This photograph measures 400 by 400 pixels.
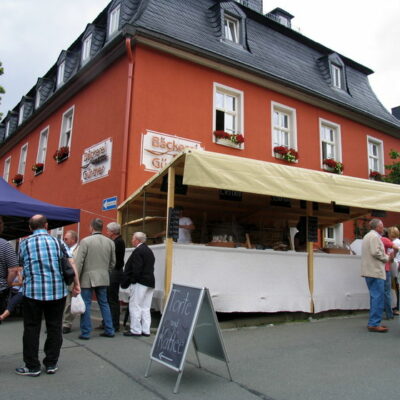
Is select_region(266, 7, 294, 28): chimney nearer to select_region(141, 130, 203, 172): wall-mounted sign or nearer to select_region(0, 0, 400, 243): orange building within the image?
select_region(0, 0, 400, 243): orange building

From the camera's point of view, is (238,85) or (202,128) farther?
(238,85)

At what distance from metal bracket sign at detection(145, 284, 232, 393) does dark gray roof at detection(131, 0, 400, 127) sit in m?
8.03

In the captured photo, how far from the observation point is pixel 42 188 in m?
14.9

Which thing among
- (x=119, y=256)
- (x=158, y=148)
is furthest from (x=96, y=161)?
(x=119, y=256)

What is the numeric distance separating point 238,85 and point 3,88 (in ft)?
22.9

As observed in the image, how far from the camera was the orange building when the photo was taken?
10555 millimetres

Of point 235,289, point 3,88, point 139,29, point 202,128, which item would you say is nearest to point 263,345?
point 235,289

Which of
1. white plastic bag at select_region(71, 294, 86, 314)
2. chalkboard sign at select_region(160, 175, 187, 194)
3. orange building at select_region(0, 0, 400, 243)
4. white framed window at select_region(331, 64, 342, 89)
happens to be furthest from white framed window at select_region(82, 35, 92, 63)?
white plastic bag at select_region(71, 294, 86, 314)

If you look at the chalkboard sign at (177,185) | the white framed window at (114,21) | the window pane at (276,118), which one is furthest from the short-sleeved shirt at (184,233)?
the white framed window at (114,21)

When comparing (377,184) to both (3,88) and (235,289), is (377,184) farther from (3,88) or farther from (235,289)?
(3,88)

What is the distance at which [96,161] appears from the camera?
37.2 feet

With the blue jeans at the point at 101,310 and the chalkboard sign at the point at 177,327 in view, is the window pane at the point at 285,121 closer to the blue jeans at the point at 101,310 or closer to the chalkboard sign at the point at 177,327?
the blue jeans at the point at 101,310

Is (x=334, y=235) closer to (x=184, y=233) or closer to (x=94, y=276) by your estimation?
(x=184, y=233)

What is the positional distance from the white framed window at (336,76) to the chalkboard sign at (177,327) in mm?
13680
